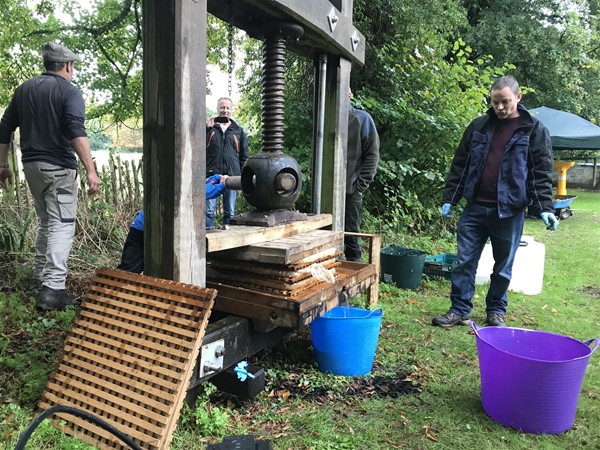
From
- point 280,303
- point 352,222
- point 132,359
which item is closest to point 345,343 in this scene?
point 280,303

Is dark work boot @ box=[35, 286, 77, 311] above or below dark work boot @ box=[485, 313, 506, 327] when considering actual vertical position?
above

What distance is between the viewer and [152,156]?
7.86 feet

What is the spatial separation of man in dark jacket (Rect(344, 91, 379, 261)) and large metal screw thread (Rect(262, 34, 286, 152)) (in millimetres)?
1956

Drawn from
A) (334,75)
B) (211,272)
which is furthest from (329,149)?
(211,272)

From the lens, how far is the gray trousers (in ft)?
11.4

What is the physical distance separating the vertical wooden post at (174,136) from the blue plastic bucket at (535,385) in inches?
63.8

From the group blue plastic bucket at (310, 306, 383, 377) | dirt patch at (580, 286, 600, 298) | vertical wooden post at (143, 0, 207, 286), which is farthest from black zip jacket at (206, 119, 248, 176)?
dirt patch at (580, 286, 600, 298)

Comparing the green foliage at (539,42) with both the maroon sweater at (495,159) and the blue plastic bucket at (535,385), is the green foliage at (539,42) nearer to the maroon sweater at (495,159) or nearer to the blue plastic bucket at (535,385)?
the maroon sweater at (495,159)

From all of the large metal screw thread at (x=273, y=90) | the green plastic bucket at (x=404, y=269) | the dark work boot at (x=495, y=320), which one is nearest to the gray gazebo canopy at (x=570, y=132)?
the green plastic bucket at (x=404, y=269)

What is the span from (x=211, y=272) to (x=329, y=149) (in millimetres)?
1642

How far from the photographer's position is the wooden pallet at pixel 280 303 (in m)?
2.50

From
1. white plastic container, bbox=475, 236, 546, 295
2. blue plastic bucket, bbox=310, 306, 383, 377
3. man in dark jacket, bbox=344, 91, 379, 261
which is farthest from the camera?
man in dark jacket, bbox=344, 91, 379, 261

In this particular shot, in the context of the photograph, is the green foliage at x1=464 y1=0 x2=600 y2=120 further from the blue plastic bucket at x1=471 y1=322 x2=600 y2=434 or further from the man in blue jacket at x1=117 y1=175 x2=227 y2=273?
the blue plastic bucket at x1=471 y1=322 x2=600 y2=434

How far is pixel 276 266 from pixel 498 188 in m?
2.12
